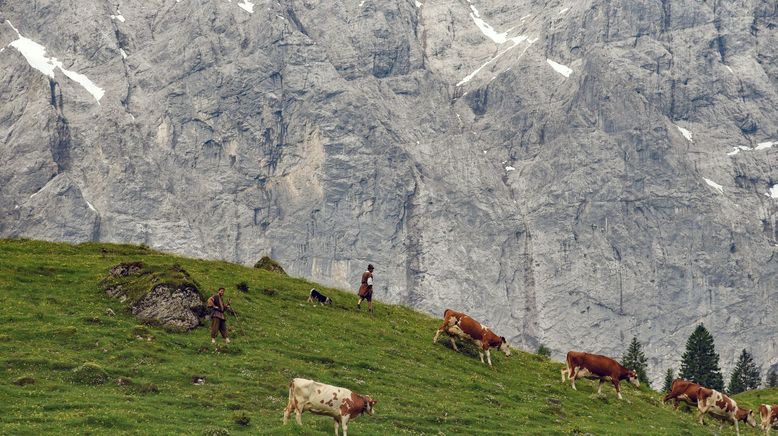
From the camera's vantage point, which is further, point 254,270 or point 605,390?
point 254,270

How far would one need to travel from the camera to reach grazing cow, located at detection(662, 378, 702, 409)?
53.4m

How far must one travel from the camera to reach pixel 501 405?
45.2 m

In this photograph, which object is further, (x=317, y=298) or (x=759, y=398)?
(x=759, y=398)

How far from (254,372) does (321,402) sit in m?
7.23

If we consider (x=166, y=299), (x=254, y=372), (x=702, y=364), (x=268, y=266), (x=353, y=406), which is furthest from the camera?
(x=702, y=364)

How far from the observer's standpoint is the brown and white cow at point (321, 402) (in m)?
36.2

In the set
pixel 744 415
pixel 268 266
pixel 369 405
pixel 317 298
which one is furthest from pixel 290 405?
pixel 268 266

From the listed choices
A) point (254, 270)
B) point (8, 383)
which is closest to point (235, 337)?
point (8, 383)

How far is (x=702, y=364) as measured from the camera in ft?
414

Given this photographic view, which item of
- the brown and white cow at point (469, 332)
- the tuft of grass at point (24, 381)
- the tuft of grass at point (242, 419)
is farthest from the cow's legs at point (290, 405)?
the brown and white cow at point (469, 332)

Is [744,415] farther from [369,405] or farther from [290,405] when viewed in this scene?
[290,405]

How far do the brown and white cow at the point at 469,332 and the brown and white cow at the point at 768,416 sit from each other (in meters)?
14.5

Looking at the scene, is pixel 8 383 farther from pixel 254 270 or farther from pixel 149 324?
pixel 254 270

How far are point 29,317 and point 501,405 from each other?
72.5ft
